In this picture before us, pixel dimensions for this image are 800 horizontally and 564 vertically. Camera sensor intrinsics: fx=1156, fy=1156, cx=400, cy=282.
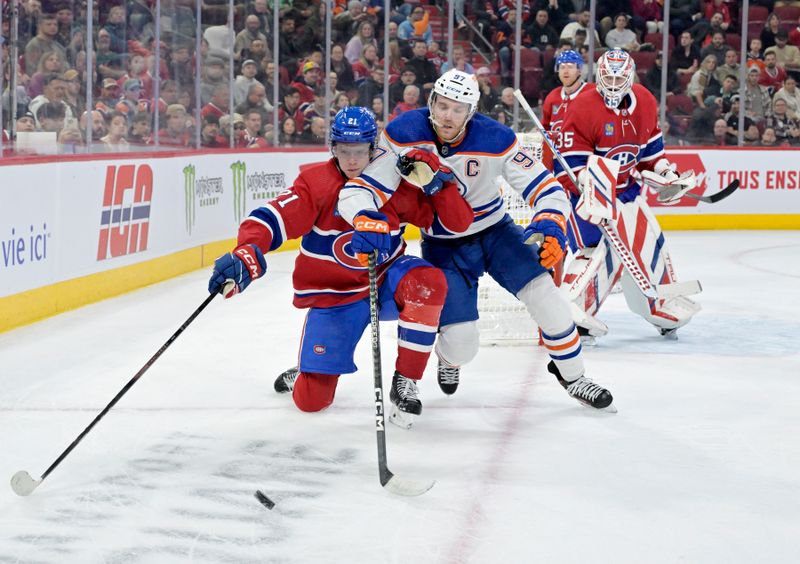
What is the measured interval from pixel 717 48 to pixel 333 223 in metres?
8.17

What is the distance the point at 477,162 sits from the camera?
3.53 m

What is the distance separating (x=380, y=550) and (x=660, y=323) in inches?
116

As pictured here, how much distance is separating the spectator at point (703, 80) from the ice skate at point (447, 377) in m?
7.59

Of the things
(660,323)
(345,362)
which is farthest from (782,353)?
(345,362)

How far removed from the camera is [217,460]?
3.07 m

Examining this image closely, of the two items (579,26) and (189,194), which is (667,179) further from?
(579,26)

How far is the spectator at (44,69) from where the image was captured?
5.65 meters

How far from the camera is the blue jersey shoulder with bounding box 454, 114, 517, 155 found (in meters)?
3.52

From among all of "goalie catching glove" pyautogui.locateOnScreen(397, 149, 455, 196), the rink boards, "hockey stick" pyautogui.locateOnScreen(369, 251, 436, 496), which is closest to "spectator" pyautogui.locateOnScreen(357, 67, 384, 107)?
the rink boards

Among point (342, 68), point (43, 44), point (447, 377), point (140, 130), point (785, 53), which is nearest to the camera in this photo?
point (447, 377)

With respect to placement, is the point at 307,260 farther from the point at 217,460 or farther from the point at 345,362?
the point at 217,460

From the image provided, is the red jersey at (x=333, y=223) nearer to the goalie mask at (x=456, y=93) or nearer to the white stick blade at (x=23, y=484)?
the goalie mask at (x=456, y=93)

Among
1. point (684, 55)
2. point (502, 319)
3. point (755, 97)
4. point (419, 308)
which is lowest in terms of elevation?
point (502, 319)

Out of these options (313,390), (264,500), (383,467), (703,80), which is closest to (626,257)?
(313,390)
